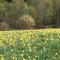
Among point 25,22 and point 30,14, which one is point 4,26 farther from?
point 30,14

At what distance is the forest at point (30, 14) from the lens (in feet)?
122

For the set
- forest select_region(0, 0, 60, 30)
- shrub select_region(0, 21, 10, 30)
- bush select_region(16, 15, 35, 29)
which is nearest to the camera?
shrub select_region(0, 21, 10, 30)

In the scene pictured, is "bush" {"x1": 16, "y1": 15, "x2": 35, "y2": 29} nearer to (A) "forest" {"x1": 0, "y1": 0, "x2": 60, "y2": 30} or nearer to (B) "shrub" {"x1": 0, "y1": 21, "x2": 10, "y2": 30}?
(A) "forest" {"x1": 0, "y1": 0, "x2": 60, "y2": 30}

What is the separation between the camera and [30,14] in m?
40.6

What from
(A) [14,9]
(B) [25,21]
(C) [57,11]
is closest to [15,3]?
(A) [14,9]

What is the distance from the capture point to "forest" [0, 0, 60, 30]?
37.3 meters

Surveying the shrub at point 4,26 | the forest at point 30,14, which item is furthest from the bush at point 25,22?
the shrub at point 4,26

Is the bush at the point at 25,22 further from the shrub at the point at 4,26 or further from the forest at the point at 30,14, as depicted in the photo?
the shrub at the point at 4,26

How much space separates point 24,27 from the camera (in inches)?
1405

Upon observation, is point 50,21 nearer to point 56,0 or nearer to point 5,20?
point 56,0

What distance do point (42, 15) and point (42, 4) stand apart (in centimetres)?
157

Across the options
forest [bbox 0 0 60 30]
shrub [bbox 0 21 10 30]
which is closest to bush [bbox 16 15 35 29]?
forest [bbox 0 0 60 30]

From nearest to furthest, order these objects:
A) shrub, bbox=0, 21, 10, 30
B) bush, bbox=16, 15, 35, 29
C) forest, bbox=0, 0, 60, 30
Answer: shrub, bbox=0, 21, 10, 30 → bush, bbox=16, 15, 35, 29 → forest, bbox=0, 0, 60, 30

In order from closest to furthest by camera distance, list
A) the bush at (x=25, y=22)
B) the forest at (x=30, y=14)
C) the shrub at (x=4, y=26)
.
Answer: the shrub at (x=4, y=26) → the bush at (x=25, y=22) → the forest at (x=30, y=14)
